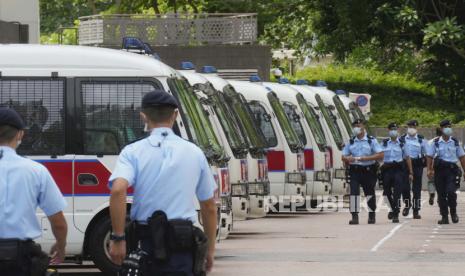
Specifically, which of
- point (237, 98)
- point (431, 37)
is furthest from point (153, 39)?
point (237, 98)

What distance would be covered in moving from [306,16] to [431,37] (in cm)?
745

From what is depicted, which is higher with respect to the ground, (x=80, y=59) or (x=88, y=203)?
(x=80, y=59)

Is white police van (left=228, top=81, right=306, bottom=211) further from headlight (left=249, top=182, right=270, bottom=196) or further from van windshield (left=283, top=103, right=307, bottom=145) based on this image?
headlight (left=249, top=182, right=270, bottom=196)

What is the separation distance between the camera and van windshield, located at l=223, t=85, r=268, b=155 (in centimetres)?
1969

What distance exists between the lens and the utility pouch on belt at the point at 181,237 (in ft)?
26.5

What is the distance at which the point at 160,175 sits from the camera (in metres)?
8.23

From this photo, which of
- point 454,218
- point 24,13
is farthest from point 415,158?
point 24,13

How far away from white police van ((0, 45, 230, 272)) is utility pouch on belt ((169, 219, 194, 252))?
596 cm

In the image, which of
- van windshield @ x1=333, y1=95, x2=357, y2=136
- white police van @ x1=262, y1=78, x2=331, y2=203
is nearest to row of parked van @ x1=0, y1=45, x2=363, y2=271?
white police van @ x1=262, y1=78, x2=331, y2=203

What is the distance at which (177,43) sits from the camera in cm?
3997

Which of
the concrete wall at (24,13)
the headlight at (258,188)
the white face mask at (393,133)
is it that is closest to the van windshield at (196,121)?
the headlight at (258,188)

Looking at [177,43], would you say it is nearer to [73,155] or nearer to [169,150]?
[73,155]

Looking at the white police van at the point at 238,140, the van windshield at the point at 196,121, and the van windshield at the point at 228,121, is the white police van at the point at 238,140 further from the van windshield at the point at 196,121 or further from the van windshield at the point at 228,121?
the van windshield at the point at 196,121

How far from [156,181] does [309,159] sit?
18981 millimetres
